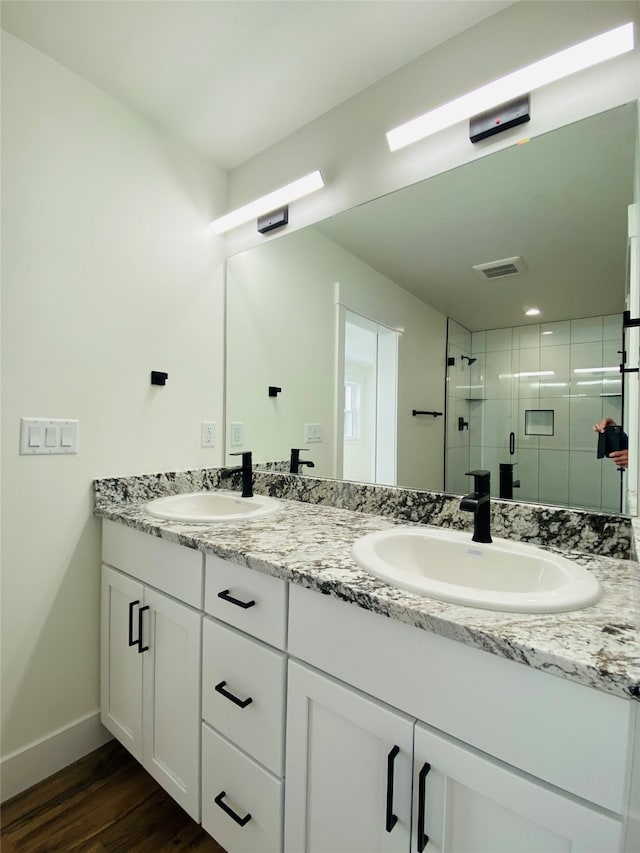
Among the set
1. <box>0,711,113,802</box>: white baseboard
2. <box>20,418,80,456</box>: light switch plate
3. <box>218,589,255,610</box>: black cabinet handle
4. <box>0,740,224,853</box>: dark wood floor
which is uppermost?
<box>20,418,80,456</box>: light switch plate

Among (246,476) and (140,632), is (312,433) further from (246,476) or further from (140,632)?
(140,632)

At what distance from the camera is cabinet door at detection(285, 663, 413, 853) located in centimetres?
71

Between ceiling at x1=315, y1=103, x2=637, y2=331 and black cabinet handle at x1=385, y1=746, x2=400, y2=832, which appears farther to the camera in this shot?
ceiling at x1=315, y1=103, x2=637, y2=331

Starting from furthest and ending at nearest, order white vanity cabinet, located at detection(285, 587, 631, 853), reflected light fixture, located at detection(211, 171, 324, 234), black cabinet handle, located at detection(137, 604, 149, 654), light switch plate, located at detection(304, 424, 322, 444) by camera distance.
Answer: light switch plate, located at detection(304, 424, 322, 444)
reflected light fixture, located at detection(211, 171, 324, 234)
black cabinet handle, located at detection(137, 604, 149, 654)
white vanity cabinet, located at detection(285, 587, 631, 853)

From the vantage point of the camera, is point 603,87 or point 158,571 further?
point 158,571

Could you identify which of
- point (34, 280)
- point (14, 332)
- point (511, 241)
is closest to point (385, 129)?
point (511, 241)

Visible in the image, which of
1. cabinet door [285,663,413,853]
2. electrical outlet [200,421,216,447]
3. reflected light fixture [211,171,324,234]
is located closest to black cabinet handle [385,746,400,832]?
cabinet door [285,663,413,853]

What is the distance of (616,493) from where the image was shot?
3.39ft

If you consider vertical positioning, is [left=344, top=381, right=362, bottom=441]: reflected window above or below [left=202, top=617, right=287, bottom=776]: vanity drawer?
above

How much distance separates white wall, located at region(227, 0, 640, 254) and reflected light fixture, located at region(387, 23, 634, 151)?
0.12 ft

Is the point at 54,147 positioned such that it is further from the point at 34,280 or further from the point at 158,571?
the point at 158,571

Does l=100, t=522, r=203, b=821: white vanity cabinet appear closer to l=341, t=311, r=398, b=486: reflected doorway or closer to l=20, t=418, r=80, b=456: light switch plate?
l=20, t=418, r=80, b=456: light switch plate

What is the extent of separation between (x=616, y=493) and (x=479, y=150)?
106cm

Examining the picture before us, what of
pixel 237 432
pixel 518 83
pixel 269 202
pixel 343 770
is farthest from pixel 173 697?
pixel 518 83
